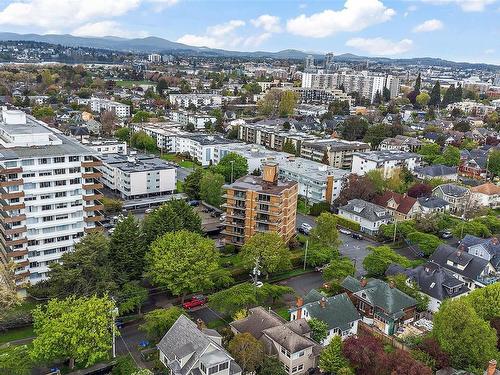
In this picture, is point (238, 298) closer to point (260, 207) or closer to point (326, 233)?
point (260, 207)

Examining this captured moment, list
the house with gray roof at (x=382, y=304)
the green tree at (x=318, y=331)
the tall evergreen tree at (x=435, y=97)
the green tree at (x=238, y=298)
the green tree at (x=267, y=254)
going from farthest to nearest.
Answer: the tall evergreen tree at (x=435, y=97) < the green tree at (x=267, y=254) < the house with gray roof at (x=382, y=304) < the green tree at (x=238, y=298) < the green tree at (x=318, y=331)

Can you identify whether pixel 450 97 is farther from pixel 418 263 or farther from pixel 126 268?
pixel 126 268

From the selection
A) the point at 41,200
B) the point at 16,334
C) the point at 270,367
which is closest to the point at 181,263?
the point at 270,367

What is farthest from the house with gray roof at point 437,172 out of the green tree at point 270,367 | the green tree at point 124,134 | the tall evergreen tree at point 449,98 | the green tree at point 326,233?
the tall evergreen tree at point 449,98

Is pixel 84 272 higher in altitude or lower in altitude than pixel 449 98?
lower

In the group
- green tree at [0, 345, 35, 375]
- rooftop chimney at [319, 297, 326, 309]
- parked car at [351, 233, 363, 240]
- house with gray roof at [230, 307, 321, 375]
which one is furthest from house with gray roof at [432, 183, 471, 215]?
green tree at [0, 345, 35, 375]

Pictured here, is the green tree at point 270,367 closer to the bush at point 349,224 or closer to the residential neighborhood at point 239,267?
the residential neighborhood at point 239,267

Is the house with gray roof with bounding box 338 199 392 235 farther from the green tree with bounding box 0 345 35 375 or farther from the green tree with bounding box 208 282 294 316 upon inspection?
the green tree with bounding box 0 345 35 375
